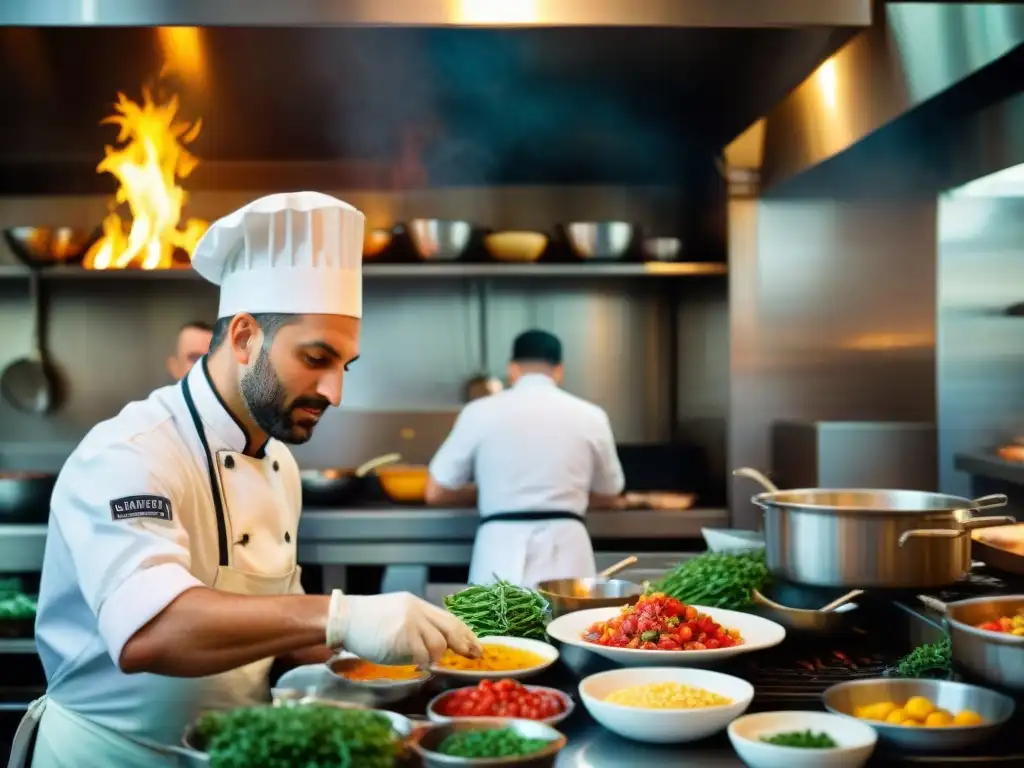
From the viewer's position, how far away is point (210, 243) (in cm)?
209

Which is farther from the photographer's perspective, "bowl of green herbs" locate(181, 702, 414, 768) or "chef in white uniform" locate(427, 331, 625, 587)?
"chef in white uniform" locate(427, 331, 625, 587)

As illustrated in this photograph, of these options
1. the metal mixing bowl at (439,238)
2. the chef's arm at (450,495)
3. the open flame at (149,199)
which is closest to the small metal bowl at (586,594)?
the chef's arm at (450,495)

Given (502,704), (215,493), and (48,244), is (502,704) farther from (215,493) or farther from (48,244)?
(48,244)

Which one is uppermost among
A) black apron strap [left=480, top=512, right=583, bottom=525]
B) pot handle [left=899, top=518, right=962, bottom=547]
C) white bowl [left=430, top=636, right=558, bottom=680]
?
pot handle [left=899, top=518, right=962, bottom=547]

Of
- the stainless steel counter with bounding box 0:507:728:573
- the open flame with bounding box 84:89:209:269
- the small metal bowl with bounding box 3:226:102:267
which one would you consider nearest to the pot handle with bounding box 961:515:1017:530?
the stainless steel counter with bounding box 0:507:728:573

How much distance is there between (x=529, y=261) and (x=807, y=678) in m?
3.07

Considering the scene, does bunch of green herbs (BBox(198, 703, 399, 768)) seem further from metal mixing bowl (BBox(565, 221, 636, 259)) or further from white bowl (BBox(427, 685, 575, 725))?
metal mixing bowl (BBox(565, 221, 636, 259))

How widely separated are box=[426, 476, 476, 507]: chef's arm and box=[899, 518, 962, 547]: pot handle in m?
2.22

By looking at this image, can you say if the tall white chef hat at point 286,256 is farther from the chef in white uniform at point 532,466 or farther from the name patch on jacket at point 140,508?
the chef in white uniform at point 532,466

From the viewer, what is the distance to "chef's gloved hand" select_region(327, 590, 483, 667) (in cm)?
164

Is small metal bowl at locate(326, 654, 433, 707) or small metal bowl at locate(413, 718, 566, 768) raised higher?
small metal bowl at locate(413, 718, 566, 768)

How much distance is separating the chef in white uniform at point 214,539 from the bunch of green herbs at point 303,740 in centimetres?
34

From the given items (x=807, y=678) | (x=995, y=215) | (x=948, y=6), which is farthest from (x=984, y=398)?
(x=807, y=678)

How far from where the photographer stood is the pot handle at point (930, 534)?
6.85 ft
